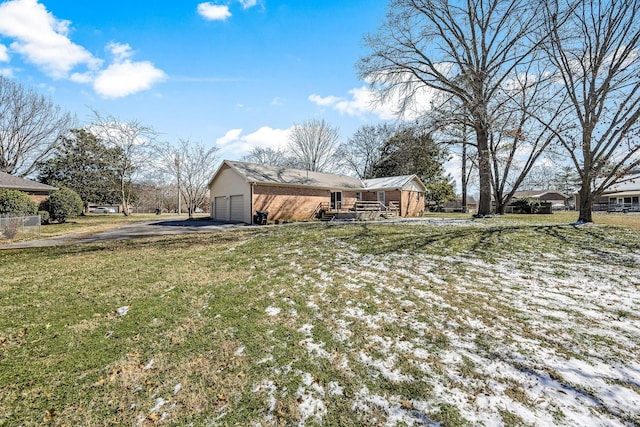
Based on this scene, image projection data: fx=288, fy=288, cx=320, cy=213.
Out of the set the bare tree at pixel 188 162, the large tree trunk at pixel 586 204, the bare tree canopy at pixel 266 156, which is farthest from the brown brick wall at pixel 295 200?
the bare tree canopy at pixel 266 156

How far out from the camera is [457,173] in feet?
131

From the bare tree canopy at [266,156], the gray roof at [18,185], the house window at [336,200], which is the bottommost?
the house window at [336,200]

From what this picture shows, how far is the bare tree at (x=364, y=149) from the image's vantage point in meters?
38.8

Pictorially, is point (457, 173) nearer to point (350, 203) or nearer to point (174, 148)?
point (350, 203)

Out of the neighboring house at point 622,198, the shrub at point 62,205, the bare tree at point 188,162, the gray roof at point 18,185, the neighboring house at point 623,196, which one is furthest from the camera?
the bare tree at point 188,162

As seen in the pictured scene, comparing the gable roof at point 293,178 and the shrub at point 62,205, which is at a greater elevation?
the gable roof at point 293,178

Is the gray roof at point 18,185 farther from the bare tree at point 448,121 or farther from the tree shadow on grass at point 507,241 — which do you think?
the bare tree at point 448,121

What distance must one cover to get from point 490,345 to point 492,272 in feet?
10.8

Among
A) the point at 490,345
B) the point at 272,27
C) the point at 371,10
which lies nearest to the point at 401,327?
the point at 490,345

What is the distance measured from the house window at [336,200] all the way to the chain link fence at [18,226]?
1683cm

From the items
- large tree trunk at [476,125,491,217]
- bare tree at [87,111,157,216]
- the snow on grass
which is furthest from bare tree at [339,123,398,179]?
the snow on grass

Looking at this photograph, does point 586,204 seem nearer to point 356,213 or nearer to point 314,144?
point 356,213

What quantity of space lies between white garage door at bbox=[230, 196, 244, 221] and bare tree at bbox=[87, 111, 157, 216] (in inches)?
688

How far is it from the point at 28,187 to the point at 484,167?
29509 mm
